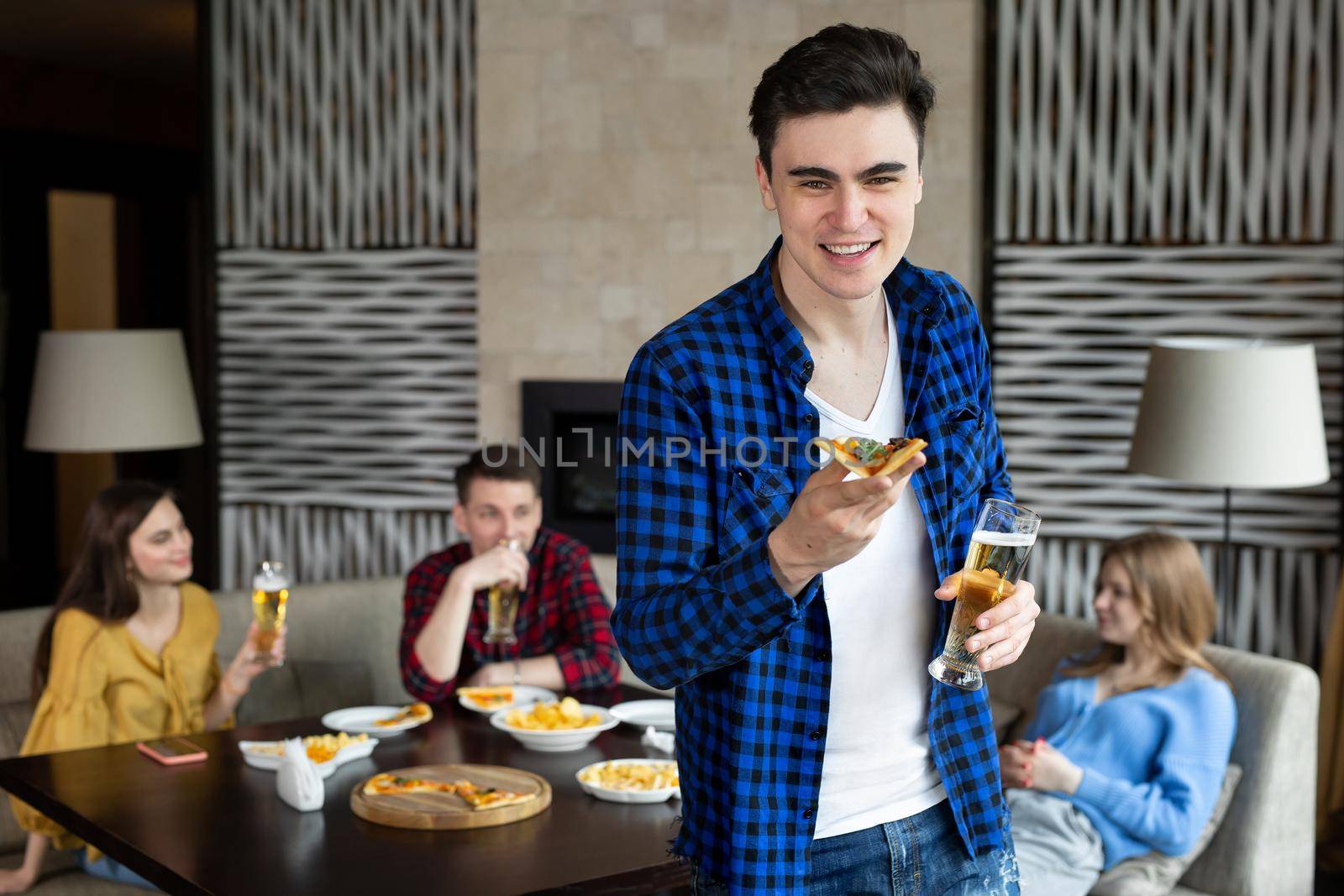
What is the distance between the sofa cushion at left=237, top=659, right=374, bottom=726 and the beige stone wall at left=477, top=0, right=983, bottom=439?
1.49 m

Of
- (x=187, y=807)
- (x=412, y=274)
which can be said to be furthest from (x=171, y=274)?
(x=187, y=807)

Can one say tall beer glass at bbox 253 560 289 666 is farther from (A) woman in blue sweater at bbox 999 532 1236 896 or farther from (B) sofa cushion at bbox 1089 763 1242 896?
(B) sofa cushion at bbox 1089 763 1242 896

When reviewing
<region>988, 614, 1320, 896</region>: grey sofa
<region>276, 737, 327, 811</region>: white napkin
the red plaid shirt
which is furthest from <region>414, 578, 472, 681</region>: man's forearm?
<region>988, 614, 1320, 896</region>: grey sofa

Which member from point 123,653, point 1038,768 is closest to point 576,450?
point 123,653

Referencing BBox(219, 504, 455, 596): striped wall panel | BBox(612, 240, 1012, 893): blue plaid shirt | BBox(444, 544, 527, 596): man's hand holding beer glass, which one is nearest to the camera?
BBox(612, 240, 1012, 893): blue plaid shirt

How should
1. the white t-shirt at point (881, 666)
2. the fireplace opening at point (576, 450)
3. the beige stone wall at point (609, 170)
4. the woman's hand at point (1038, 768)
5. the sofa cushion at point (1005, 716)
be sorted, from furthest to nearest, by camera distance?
1. the fireplace opening at point (576, 450)
2. the beige stone wall at point (609, 170)
3. the sofa cushion at point (1005, 716)
4. the woman's hand at point (1038, 768)
5. the white t-shirt at point (881, 666)

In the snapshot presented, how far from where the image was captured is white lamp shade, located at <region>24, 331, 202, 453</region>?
4.36 metres

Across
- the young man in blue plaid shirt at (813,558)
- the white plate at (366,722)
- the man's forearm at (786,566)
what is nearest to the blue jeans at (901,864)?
the young man in blue plaid shirt at (813,558)

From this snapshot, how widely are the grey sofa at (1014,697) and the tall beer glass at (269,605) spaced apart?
587 mm

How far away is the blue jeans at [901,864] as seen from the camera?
1259 millimetres

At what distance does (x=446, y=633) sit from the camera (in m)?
2.92

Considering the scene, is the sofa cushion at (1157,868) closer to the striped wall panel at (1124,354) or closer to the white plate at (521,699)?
the white plate at (521,699)

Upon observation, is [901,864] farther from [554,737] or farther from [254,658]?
[254,658]

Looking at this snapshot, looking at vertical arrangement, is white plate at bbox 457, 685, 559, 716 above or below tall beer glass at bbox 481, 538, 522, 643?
below
